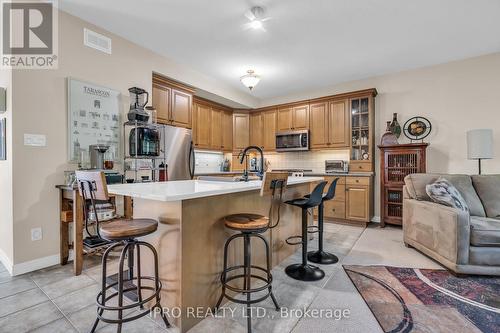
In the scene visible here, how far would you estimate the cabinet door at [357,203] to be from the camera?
4258mm

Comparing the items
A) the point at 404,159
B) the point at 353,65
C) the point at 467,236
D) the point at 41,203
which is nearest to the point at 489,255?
the point at 467,236

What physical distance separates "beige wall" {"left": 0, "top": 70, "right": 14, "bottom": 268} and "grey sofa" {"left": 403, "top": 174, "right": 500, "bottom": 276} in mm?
4275

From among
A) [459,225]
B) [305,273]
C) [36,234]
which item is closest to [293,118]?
[459,225]

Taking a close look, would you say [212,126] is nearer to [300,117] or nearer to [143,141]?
[300,117]

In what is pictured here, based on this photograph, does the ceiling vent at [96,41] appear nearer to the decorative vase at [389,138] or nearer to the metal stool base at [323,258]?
the metal stool base at [323,258]

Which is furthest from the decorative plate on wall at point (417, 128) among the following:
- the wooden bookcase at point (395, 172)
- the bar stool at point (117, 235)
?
the bar stool at point (117, 235)

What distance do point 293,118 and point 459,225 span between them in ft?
11.9

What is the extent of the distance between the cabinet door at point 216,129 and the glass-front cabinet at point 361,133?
2.79 meters

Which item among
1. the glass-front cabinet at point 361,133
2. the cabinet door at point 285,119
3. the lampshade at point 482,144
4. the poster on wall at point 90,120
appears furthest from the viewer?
the cabinet door at point 285,119

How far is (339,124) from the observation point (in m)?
4.75

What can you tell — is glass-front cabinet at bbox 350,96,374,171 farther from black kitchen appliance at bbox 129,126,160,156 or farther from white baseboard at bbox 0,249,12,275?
white baseboard at bbox 0,249,12,275

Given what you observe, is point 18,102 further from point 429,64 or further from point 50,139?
point 429,64

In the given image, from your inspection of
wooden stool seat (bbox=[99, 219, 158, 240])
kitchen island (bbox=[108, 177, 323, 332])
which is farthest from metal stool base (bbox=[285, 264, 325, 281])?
wooden stool seat (bbox=[99, 219, 158, 240])

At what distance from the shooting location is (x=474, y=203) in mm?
2844
